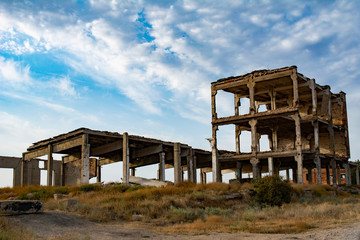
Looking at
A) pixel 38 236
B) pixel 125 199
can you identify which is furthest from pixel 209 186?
pixel 38 236

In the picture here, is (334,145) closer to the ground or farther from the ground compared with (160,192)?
farther from the ground

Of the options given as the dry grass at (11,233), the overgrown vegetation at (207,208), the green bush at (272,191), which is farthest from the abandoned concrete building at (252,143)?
the dry grass at (11,233)

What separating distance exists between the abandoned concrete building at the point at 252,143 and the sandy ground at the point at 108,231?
42.1 ft

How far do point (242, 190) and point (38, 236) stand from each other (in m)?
15.5

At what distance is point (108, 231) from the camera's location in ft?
42.4

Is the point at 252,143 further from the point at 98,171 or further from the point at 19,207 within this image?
the point at 19,207

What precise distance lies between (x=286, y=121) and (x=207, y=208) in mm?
21811

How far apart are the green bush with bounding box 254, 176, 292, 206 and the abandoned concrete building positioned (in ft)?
27.4

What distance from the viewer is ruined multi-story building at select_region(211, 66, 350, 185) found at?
3406 cm

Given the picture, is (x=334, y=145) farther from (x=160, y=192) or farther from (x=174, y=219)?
(x=174, y=219)

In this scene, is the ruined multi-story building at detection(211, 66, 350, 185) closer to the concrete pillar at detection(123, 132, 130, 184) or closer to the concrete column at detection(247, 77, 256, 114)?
the concrete column at detection(247, 77, 256, 114)

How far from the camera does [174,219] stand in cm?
1588

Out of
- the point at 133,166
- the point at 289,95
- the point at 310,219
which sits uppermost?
the point at 289,95

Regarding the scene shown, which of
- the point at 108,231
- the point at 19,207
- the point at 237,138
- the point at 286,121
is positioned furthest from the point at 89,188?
the point at 286,121
